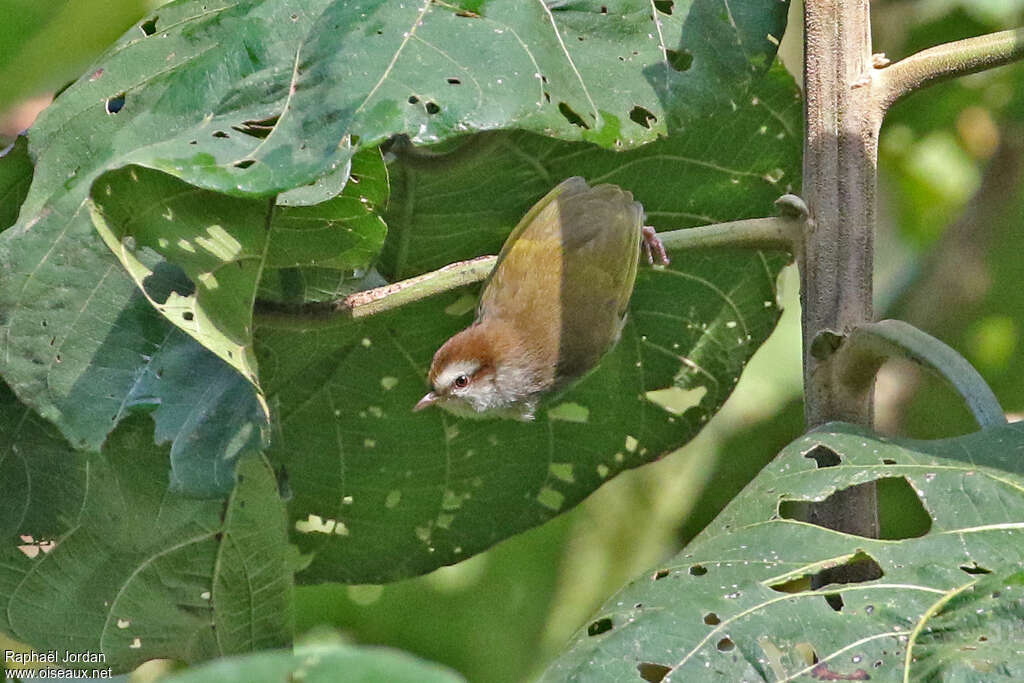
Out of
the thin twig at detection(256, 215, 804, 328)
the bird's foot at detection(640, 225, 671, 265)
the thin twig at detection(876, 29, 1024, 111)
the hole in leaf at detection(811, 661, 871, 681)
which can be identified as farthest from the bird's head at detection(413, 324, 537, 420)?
the hole in leaf at detection(811, 661, 871, 681)

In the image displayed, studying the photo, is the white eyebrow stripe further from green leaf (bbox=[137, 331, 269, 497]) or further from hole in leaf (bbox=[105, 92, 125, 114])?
hole in leaf (bbox=[105, 92, 125, 114])

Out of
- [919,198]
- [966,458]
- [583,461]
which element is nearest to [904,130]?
[919,198]

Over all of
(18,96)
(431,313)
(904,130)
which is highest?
(18,96)

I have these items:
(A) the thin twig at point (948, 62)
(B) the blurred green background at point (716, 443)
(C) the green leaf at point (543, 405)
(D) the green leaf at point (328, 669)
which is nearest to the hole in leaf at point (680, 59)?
(A) the thin twig at point (948, 62)

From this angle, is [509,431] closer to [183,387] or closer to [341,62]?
[183,387]

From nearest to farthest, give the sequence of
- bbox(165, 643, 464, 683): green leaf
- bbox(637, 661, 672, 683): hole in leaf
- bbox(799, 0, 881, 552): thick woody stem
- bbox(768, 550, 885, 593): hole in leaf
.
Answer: bbox(165, 643, 464, 683): green leaf, bbox(637, 661, 672, 683): hole in leaf, bbox(768, 550, 885, 593): hole in leaf, bbox(799, 0, 881, 552): thick woody stem

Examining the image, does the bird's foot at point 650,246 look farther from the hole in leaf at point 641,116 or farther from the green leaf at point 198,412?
the green leaf at point 198,412

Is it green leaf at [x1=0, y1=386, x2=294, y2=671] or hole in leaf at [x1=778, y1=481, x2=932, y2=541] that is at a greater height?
green leaf at [x1=0, y1=386, x2=294, y2=671]

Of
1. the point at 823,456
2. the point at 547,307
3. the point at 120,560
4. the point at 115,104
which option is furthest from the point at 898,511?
the point at 115,104
